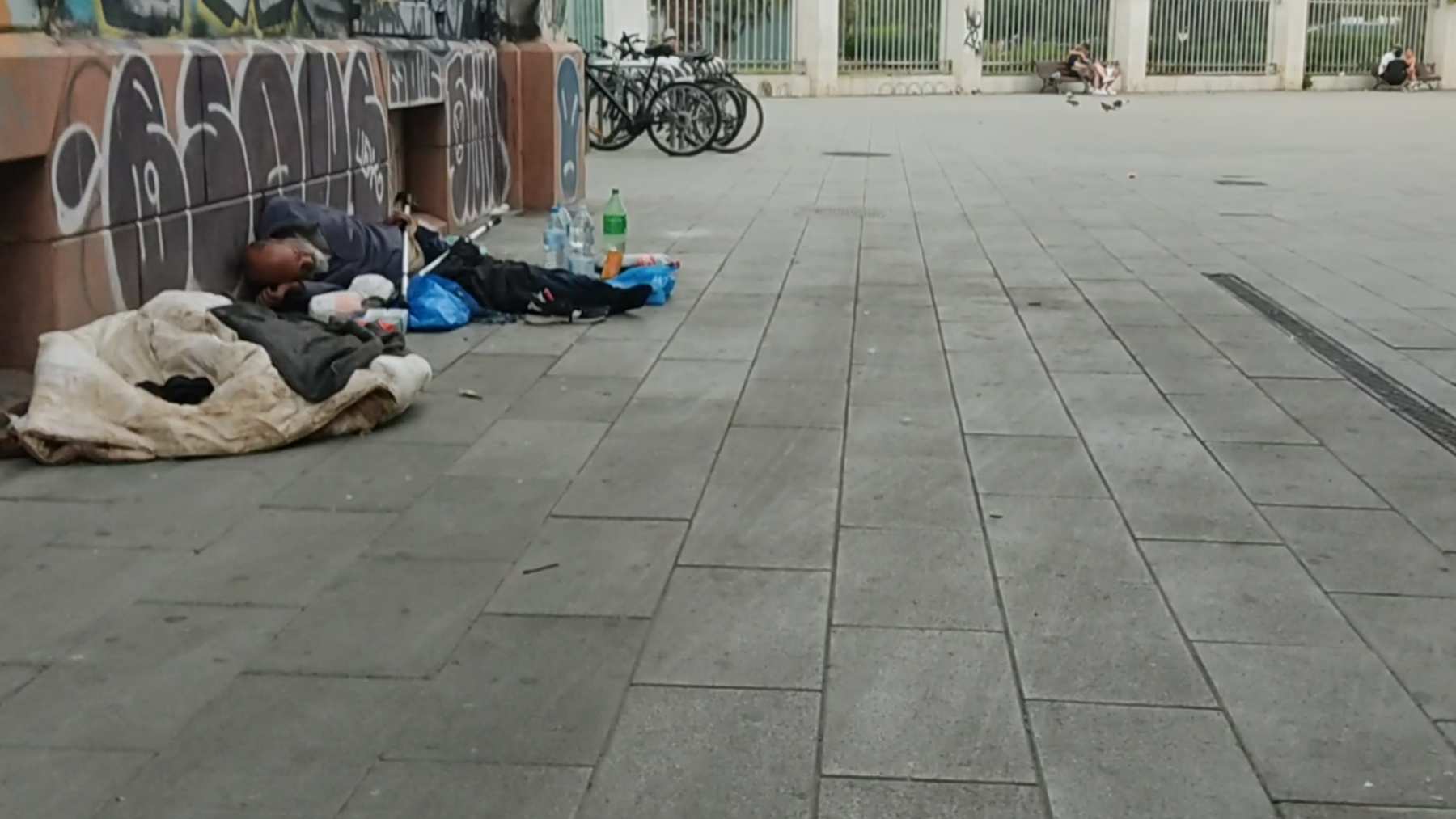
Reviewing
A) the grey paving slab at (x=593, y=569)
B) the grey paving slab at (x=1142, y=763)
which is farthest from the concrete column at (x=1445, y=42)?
the grey paving slab at (x=1142, y=763)

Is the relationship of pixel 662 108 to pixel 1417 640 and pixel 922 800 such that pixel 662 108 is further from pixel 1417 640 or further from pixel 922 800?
pixel 922 800

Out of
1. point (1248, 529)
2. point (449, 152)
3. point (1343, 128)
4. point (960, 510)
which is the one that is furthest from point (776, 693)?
point (1343, 128)

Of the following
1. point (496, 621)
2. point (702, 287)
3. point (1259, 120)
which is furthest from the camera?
point (1259, 120)

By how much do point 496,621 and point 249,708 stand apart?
0.68 m

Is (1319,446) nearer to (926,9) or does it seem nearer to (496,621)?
(496,621)

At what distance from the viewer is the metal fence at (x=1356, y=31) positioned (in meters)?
42.6

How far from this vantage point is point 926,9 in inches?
1563

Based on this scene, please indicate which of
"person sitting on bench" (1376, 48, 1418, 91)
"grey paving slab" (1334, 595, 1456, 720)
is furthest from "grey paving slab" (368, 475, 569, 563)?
"person sitting on bench" (1376, 48, 1418, 91)

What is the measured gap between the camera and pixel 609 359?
6.91m

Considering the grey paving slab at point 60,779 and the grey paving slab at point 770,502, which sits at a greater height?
the grey paving slab at point 770,502

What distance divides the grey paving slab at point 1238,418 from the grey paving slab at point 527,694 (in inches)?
109

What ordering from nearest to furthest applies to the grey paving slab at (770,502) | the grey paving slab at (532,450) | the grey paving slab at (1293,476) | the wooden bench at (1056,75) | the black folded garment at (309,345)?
the grey paving slab at (770,502) < the grey paving slab at (1293,476) < the grey paving slab at (532,450) < the black folded garment at (309,345) < the wooden bench at (1056,75)

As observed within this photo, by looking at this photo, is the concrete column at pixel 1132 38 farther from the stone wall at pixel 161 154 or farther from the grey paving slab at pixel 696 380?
the grey paving slab at pixel 696 380

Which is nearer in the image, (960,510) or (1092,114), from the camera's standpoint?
(960,510)
